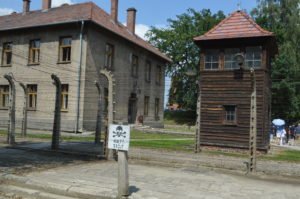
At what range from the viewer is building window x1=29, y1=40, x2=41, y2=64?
2339cm

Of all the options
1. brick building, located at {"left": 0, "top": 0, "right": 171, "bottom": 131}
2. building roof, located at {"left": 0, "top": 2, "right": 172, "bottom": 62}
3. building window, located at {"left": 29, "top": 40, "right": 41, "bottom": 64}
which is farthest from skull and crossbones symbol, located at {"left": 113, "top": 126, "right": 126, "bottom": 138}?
building window, located at {"left": 29, "top": 40, "right": 41, "bottom": 64}

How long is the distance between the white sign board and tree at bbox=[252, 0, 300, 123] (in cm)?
3157

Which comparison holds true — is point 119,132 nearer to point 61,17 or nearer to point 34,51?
point 61,17

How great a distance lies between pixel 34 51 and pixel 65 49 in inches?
117

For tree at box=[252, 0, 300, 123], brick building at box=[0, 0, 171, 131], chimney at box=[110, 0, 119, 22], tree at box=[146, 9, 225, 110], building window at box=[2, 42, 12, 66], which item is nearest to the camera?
brick building at box=[0, 0, 171, 131]

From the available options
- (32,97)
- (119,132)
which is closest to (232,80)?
(119,132)

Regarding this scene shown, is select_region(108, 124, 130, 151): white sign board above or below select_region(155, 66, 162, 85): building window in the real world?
below

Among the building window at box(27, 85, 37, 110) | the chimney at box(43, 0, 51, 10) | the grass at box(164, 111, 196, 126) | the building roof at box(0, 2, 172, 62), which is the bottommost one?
the grass at box(164, 111, 196, 126)

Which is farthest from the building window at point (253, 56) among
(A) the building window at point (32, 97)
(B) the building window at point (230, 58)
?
(A) the building window at point (32, 97)

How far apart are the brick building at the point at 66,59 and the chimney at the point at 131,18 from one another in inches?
128

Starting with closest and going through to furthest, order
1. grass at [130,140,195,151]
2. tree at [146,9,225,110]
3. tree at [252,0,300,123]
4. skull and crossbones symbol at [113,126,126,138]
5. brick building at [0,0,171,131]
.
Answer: skull and crossbones symbol at [113,126,126,138]
grass at [130,140,195,151]
brick building at [0,0,171,131]
tree at [252,0,300,123]
tree at [146,9,225,110]

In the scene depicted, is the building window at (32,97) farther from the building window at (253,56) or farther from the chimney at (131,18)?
the building window at (253,56)

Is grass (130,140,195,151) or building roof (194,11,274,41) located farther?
building roof (194,11,274,41)

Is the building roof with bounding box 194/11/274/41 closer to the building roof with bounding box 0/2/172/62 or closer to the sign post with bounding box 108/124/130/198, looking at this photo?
the building roof with bounding box 0/2/172/62
